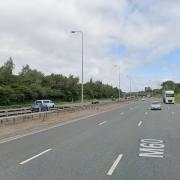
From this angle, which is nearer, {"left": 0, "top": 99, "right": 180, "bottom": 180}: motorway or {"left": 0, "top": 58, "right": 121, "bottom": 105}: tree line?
{"left": 0, "top": 99, "right": 180, "bottom": 180}: motorway

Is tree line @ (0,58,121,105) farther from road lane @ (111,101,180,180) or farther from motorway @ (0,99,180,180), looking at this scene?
road lane @ (111,101,180,180)

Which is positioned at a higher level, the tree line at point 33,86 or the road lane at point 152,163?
the tree line at point 33,86

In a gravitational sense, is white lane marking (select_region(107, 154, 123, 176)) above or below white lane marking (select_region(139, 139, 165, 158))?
below

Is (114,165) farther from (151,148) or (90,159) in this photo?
(151,148)

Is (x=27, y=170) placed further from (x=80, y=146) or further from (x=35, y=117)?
(x=35, y=117)

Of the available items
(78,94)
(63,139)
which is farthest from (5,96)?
(63,139)

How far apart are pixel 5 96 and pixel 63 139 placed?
5816 cm

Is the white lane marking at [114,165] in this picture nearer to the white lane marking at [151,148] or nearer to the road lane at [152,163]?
the road lane at [152,163]

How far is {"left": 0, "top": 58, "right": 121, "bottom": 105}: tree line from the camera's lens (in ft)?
260

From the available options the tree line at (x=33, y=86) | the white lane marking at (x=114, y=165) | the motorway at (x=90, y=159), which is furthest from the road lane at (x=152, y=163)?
the tree line at (x=33, y=86)

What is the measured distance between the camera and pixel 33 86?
88.1 metres

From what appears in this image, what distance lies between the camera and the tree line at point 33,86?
79.2 m

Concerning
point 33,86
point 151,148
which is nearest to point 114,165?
point 151,148

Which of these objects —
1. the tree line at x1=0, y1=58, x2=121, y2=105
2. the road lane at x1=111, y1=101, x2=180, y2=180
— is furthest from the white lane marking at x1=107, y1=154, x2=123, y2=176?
the tree line at x1=0, y1=58, x2=121, y2=105
